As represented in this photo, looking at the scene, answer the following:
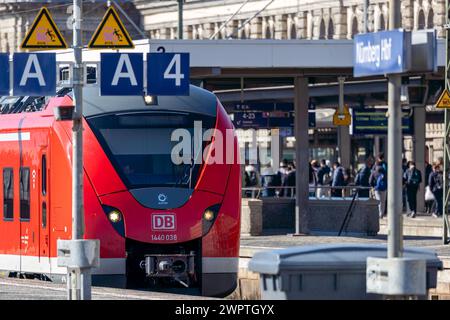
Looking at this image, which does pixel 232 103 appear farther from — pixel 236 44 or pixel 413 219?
pixel 236 44

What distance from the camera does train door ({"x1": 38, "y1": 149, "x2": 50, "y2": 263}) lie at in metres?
24.5

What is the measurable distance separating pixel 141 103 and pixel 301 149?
550 inches

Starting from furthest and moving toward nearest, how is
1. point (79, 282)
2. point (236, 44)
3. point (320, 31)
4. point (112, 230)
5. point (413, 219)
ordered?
point (320, 31) → point (413, 219) → point (236, 44) → point (112, 230) → point (79, 282)

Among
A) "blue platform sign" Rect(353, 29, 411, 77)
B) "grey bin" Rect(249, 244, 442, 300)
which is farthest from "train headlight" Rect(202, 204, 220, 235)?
"blue platform sign" Rect(353, 29, 411, 77)

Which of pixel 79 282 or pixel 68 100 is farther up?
pixel 68 100

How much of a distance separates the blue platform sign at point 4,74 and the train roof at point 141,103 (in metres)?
1.22

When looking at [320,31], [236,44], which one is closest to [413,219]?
[236,44]

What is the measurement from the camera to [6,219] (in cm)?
2638

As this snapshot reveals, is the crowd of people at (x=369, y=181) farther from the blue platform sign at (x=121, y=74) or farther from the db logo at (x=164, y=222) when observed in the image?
the db logo at (x=164, y=222)

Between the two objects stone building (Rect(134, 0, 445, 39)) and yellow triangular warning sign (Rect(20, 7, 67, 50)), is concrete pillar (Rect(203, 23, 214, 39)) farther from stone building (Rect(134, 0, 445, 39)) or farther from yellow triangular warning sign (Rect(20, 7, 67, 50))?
yellow triangular warning sign (Rect(20, 7, 67, 50))

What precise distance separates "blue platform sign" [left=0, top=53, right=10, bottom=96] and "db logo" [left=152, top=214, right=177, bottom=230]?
3.12m

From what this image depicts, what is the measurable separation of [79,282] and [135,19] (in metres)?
98.0

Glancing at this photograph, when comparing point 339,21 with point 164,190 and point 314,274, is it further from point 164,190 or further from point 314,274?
point 314,274

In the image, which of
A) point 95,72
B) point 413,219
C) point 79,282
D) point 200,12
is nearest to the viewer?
point 79,282
